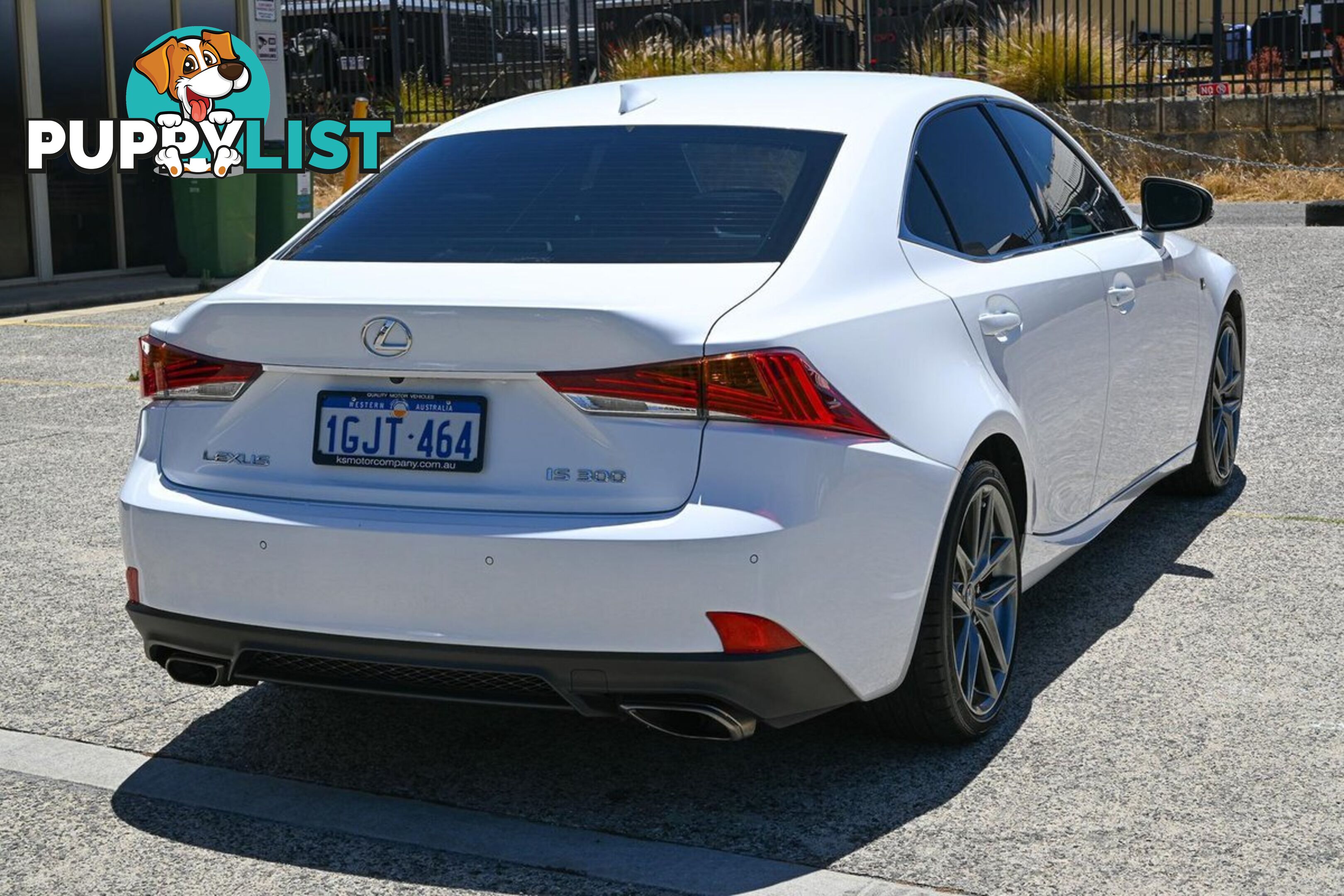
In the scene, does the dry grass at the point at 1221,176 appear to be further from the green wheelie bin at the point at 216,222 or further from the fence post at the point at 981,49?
the green wheelie bin at the point at 216,222

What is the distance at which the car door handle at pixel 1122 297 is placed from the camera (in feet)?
17.4

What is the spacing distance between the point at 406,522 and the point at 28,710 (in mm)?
1637

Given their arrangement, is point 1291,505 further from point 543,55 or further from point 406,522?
point 543,55

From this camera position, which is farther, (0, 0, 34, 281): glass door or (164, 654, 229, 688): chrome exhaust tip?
(0, 0, 34, 281): glass door

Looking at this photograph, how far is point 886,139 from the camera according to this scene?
4391 mm

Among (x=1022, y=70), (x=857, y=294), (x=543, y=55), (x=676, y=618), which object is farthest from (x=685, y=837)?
(x=543, y=55)

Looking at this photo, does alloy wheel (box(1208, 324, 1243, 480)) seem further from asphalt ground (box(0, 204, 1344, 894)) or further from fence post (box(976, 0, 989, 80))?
fence post (box(976, 0, 989, 80))

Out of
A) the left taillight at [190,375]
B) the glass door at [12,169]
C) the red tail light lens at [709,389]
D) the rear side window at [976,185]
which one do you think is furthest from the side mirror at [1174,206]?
the glass door at [12,169]

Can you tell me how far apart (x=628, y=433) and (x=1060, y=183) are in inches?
95.1

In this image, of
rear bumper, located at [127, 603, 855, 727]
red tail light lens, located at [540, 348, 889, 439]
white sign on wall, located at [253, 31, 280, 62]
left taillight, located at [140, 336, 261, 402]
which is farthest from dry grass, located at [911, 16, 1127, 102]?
rear bumper, located at [127, 603, 855, 727]

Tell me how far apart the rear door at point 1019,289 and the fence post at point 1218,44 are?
17.2 m

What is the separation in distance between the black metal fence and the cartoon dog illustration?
5377 millimetres

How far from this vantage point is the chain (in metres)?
19.9

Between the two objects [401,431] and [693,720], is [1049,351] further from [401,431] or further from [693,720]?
[401,431]
